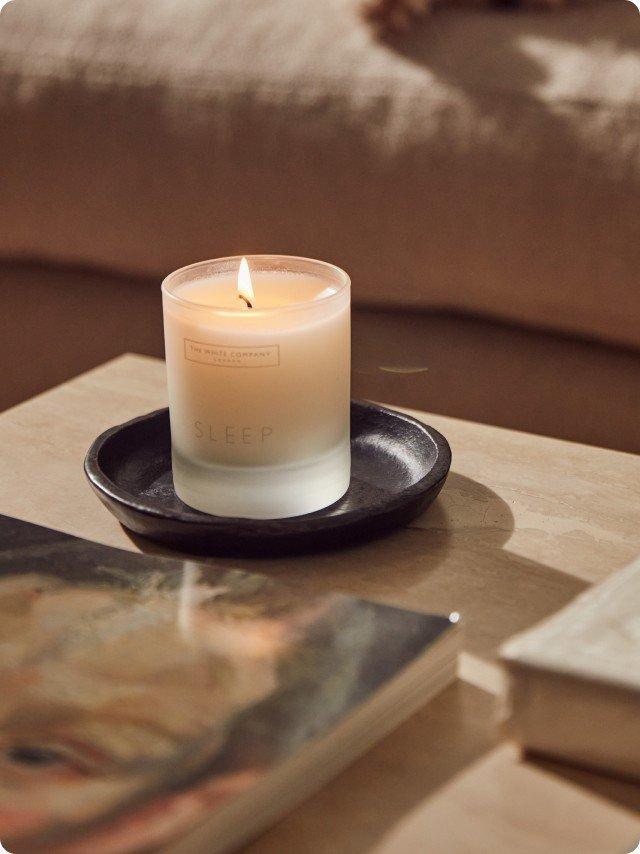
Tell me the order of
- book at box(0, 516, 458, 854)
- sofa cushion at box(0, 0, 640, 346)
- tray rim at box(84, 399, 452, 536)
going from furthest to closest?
sofa cushion at box(0, 0, 640, 346) < tray rim at box(84, 399, 452, 536) < book at box(0, 516, 458, 854)

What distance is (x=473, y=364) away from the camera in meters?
1.13

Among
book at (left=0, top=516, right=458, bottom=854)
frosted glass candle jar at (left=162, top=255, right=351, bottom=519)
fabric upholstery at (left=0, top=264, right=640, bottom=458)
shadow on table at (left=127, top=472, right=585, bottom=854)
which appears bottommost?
fabric upholstery at (left=0, top=264, right=640, bottom=458)

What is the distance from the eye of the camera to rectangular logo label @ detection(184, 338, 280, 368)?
55 centimetres

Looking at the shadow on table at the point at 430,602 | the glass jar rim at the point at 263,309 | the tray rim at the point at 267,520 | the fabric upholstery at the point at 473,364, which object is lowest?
the fabric upholstery at the point at 473,364

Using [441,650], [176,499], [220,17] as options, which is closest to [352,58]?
[220,17]

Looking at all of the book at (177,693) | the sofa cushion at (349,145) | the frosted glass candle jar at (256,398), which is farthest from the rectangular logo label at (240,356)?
the sofa cushion at (349,145)

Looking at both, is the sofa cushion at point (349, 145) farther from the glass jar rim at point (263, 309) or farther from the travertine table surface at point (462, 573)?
the glass jar rim at point (263, 309)

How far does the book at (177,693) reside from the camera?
1.17ft

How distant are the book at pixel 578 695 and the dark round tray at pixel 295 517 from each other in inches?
6.0

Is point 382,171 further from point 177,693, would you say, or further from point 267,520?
point 177,693

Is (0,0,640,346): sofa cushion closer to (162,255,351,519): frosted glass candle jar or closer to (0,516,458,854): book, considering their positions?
(162,255,351,519): frosted glass candle jar

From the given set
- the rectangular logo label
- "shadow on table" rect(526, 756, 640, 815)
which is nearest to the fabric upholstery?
the rectangular logo label

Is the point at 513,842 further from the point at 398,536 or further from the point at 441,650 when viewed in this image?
the point at 398,536

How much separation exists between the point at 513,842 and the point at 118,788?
0.43 ft
